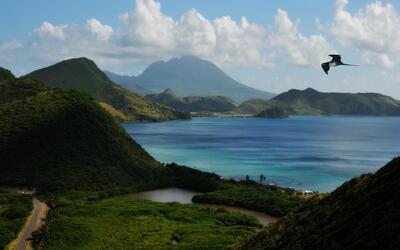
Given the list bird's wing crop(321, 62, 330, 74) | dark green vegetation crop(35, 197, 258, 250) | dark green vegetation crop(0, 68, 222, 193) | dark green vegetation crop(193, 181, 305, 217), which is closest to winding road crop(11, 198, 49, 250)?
dark green vegetation crop(35, 197, 258, 250)

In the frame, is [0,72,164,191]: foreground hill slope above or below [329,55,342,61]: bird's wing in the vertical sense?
below

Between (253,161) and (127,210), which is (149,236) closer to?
(127,210)

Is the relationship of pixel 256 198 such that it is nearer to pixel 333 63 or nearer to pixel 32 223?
pixel 32 223

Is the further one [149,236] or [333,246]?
[149,236]

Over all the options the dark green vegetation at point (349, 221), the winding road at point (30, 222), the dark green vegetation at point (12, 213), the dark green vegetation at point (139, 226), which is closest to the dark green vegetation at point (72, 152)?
the winding road at point (30, 222)

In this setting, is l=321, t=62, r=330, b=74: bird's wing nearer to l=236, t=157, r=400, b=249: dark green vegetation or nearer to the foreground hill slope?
l=236, t=157, r=400, b=249: dark green vegetation

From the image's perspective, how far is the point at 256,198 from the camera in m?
102

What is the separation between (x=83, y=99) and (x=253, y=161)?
68750mm

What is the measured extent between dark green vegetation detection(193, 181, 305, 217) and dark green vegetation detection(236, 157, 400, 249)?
138 ft

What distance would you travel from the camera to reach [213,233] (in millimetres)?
75562

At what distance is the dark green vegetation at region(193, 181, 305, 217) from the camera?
311 ft

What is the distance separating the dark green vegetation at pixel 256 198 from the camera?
94750 millimetres

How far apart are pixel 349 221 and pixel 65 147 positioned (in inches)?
3989

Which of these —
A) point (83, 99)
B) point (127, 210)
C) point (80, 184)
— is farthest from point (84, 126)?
point (127, 210)
